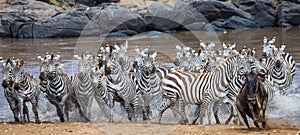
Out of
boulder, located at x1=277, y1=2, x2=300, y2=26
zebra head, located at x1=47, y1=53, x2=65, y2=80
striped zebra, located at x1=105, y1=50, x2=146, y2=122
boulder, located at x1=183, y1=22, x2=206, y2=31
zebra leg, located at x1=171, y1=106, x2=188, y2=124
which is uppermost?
boulder, located at x1=277, y1=2, x2=300, y2=26

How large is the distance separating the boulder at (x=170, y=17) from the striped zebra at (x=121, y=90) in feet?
69.4

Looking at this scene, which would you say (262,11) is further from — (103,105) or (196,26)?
(103,105)

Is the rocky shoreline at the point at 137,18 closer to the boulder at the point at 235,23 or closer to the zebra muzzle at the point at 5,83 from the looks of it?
the boulder at the point at 235,23

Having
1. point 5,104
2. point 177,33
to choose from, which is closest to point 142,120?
point 5,104

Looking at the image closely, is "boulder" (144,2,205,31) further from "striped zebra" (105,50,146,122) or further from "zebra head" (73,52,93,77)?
"zebra head" (73,52,93,77)

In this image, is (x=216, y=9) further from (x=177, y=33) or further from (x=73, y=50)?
(x=73, y=50)

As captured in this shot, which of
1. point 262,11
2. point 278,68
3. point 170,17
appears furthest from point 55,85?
point 262,11

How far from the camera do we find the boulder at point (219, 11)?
35375mm

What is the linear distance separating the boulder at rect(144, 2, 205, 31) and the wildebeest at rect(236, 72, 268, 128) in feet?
79.7

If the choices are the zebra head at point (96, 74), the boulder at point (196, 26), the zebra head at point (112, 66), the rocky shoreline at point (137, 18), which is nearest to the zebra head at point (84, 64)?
the zebra head at point (96, 74)

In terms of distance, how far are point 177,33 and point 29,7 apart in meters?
9.47

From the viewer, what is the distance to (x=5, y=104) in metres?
15.5

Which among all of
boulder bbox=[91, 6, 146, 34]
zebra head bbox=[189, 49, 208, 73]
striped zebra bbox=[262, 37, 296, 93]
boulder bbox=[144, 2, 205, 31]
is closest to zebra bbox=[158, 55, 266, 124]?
zebra head bbox=[189, 49, 208, 73]

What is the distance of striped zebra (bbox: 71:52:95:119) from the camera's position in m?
12.8
